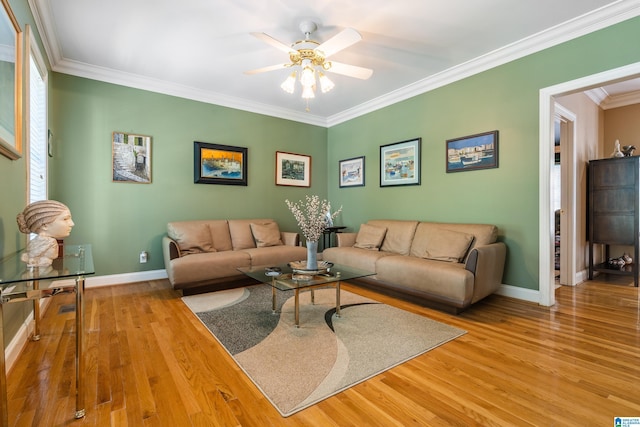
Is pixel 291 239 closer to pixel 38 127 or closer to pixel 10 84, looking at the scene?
pixel 38 127

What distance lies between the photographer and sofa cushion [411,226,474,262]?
3.23 m

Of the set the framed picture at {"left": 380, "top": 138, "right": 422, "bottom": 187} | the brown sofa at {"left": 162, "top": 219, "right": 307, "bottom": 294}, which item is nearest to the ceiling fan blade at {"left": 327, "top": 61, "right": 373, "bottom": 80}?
the framed picture at {"left": 380, "top": 138, "right": 422, "bottom": 187}

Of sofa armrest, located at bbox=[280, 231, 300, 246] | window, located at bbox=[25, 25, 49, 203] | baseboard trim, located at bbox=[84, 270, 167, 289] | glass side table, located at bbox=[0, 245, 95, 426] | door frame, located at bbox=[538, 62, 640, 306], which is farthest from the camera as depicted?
sofa armrest, located at bbox=[280, 231, 300, 246]

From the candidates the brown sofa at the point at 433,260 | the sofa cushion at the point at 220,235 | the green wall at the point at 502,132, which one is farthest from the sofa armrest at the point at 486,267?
the sofa cushion at the point at 220,235

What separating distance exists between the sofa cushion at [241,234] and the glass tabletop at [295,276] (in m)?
1.33

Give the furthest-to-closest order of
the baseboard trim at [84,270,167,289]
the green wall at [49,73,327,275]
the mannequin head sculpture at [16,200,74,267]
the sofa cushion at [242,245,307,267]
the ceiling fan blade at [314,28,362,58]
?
1. the sofa cushion at [242,245,307,267]
2. the baseboard trim at [84,270,167,289]
3. the green wall at [49,73,327,275]
4. the ceiling fan blade at [314,28,362,58]
5. the mannequin head sculpture at [16,200,74,267]

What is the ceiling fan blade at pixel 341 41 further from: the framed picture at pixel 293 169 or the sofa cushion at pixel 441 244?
the framed picture at pixel 293 169

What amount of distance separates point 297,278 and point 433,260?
65.3 inches

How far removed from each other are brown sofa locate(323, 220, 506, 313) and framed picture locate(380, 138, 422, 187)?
0.68m

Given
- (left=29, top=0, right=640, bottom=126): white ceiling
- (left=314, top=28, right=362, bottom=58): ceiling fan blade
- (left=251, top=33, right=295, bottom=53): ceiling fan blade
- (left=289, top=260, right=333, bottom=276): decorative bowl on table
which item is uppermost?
(left=29, top=0, right=640, bottom=126): white ceiling

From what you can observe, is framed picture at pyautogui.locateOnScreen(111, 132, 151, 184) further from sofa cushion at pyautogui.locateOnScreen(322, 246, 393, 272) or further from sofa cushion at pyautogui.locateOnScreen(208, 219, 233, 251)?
sofa cushion at pyautogui.locateOnScreen(322, 246, 393, 272)

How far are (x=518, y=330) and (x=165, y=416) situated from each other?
8.56ft

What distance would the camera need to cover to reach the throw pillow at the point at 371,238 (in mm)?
4172

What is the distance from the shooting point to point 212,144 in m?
4.50
